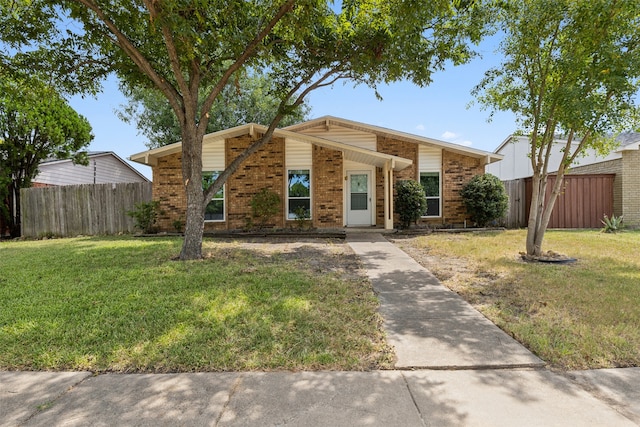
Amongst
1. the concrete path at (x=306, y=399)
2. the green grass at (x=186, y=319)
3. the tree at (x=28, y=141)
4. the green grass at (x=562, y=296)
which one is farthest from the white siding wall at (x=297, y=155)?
the concrete path at (x=306, y=399)

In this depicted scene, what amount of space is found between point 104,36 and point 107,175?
1678 centimetres

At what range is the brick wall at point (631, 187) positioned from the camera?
41.1ft

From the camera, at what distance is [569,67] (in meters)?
5.90

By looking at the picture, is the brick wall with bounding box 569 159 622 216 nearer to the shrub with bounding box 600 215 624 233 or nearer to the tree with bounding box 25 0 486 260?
the shrub with bounding box 600 215 624 233

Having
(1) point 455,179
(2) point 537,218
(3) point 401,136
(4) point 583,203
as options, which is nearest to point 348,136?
(3) point 401,136

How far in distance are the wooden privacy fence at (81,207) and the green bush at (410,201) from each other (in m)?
9.73

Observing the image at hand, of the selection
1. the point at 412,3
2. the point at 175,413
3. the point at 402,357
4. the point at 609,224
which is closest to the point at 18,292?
the point at 175,413

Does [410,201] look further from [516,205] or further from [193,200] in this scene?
[193,200]

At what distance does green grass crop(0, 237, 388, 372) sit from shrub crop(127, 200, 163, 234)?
5750 mm

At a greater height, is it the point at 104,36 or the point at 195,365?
the point at 104,36

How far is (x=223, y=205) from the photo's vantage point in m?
12.5

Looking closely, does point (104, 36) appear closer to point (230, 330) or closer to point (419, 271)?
point (230, 330)

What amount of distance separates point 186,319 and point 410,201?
9.73 m

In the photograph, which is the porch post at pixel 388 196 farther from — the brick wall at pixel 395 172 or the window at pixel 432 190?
the window at pixel 432 190
